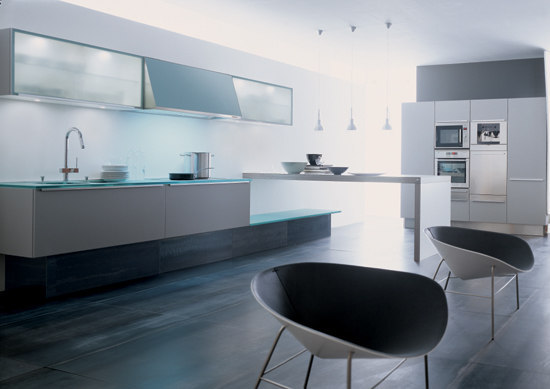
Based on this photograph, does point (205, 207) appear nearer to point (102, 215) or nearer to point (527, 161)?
point (102, 215)

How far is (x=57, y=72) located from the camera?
4.43 metres

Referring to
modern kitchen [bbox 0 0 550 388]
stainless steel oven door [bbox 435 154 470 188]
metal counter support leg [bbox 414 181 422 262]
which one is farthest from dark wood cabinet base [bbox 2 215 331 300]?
stainless steel oven door [bbox 435 154 470 188]

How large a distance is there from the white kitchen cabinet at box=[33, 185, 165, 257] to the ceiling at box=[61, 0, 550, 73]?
1848 millimetres

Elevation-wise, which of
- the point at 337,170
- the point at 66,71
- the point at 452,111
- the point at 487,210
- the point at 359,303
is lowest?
the point at 359,303

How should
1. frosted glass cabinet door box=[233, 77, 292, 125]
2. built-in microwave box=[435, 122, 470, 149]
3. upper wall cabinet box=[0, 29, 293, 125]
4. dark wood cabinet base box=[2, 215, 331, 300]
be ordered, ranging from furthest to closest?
built-in microwave box=[435, 122, 470, 149] < frosted glass cabinet door box=[233, 77, 292, 125] < dark wood cabinet base box=[2, 215, 331, 300] < upper wall cabinet box=[0, 29, 293, 125]

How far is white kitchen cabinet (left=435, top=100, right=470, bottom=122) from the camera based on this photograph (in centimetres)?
852

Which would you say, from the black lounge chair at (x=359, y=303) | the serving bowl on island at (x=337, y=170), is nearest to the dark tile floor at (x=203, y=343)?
the black lounge chair at (x=359, y=303)

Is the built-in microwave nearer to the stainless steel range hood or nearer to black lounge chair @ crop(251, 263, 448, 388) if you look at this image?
the stainless steel range hood

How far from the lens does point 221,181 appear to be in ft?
18.9

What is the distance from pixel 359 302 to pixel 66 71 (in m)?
3.31

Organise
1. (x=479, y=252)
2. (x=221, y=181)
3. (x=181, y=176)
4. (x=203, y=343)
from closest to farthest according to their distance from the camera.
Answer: (x=203, y=343)
(x=479, y=252)
(x=181, y=176)
(x=221, y=181)

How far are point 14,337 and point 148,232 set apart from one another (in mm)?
1761

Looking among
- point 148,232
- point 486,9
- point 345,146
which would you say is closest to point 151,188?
point 148,232

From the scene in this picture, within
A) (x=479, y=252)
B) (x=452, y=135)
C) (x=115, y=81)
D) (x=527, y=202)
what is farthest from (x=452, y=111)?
(x=115, y=81)
